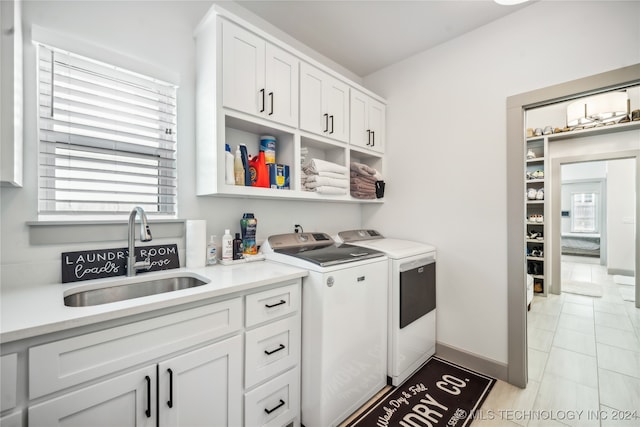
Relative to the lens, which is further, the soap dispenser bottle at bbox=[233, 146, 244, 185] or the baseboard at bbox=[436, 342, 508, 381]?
the baseboard at bbox=[436, 342, 508, 381]

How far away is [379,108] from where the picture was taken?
265cm

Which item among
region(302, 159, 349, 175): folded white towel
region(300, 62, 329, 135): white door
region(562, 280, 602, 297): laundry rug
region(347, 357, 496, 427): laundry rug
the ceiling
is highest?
the ceiling

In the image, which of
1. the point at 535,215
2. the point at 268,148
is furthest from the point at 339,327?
the point at 535,215

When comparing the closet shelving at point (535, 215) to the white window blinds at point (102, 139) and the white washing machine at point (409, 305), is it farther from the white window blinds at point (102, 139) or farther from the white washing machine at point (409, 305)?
the white window blinds at point (102, 139)

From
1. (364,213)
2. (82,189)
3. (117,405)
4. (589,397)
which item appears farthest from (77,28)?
(589,397)

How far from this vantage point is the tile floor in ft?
5.37

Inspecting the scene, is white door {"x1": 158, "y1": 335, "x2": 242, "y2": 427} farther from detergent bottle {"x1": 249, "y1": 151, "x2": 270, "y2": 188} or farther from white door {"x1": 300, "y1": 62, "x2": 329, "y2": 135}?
white door {"x1": 300, "y1": 62, "x2": 329, "y2": 135}

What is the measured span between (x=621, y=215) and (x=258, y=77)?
259 cm

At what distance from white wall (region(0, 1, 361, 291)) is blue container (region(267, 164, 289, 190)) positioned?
24cm

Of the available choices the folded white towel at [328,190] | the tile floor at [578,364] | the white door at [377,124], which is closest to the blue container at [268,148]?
the folded white towel at [328,190]

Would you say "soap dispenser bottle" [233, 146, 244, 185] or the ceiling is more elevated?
the ceiling

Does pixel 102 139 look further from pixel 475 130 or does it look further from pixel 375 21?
pixel 475 130

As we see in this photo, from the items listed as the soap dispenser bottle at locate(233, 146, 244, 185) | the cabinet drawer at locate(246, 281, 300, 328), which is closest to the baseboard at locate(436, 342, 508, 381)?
the cabinet drawer at locate(246, 281, 300, 328)

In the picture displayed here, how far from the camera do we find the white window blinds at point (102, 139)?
52.5 inches
